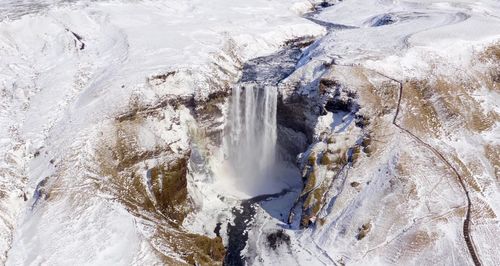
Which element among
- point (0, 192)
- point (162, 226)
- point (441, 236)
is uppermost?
point (0, 192)

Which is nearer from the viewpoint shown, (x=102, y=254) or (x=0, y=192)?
(x=102, y=254)

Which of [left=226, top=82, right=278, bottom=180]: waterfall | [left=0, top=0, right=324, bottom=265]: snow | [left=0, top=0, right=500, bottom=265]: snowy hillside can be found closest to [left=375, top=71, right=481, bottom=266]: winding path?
[left=0, top=0, right=500, bottom=265]: snowy hillside

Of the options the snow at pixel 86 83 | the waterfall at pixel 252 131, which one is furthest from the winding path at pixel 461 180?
the snow at pixel 86 83

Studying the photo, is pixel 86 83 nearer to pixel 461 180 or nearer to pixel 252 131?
pixel 252 131

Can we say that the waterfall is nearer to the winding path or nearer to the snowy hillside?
the snowy hillside

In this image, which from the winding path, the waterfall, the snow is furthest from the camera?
the waterfall

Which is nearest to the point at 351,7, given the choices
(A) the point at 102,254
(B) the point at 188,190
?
(B) the point at 188,190

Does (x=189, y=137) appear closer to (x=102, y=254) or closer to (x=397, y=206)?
(x=102, y=254)
